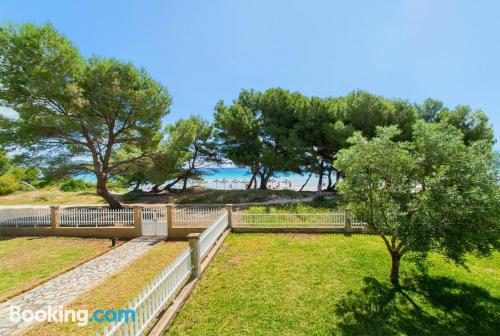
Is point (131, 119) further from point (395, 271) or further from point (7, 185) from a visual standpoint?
point (7, 185)

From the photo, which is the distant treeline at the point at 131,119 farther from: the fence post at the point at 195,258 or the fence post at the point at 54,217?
the fence post at the point at 195,258

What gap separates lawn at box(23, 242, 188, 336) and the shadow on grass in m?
4.75

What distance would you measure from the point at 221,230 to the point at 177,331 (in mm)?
5519

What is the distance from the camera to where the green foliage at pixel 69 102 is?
39.4 feet

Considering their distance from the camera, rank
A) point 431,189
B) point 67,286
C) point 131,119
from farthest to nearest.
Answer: point 131,119 → point 67,286 → point 431,189

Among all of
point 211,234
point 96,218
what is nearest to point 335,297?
point 211,234

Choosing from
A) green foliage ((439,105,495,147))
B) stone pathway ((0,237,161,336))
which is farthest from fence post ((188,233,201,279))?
green foliage ((439,105,495,147))

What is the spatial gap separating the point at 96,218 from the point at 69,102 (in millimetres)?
6589

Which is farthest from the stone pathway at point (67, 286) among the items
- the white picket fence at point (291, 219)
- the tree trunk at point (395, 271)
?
the tree trunk at point (395, 271)

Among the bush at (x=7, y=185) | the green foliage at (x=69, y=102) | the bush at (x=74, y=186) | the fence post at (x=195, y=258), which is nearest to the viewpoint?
the fence post at (x=195, y=258)

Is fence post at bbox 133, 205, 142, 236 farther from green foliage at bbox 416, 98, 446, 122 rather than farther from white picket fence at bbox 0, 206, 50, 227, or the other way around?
green foliage at bbox 416, 98, 446, 122

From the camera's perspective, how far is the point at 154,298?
452 centimetres

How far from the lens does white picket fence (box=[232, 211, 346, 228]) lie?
35.0ft

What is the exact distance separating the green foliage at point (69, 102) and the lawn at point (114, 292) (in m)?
8.99
